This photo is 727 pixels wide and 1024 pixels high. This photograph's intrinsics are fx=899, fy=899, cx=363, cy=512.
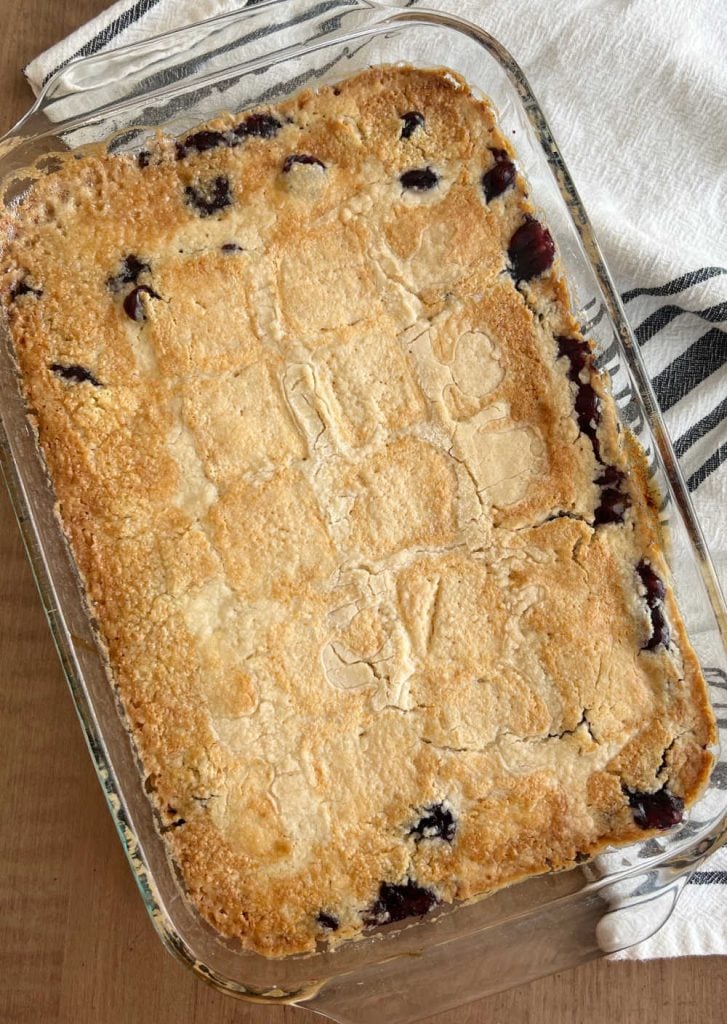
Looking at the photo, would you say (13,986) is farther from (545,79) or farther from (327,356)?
(545,79)

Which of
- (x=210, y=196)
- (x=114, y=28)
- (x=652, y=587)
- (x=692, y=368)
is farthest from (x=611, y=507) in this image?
(x=114, y=28)

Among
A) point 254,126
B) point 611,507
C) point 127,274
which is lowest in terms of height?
point 611,507

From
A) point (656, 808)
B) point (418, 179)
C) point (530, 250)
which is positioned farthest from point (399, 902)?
point (418, 179)

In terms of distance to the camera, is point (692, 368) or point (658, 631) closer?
point (658, 631)

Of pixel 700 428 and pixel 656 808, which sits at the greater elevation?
pixel 700 428

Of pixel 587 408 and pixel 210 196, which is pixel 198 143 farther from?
pixel 587 408

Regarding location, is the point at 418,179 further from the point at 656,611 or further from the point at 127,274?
the point at 656,611

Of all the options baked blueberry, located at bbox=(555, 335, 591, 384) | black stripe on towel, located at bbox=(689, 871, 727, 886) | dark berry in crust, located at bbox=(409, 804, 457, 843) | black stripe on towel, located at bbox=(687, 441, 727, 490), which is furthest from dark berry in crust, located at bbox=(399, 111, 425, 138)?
black stripe on towel, located at bbox=(689, 871, 727, 886)

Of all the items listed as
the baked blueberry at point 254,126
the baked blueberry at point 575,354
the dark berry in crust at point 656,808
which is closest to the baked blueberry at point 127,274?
the baked blueberry at point 254,126
